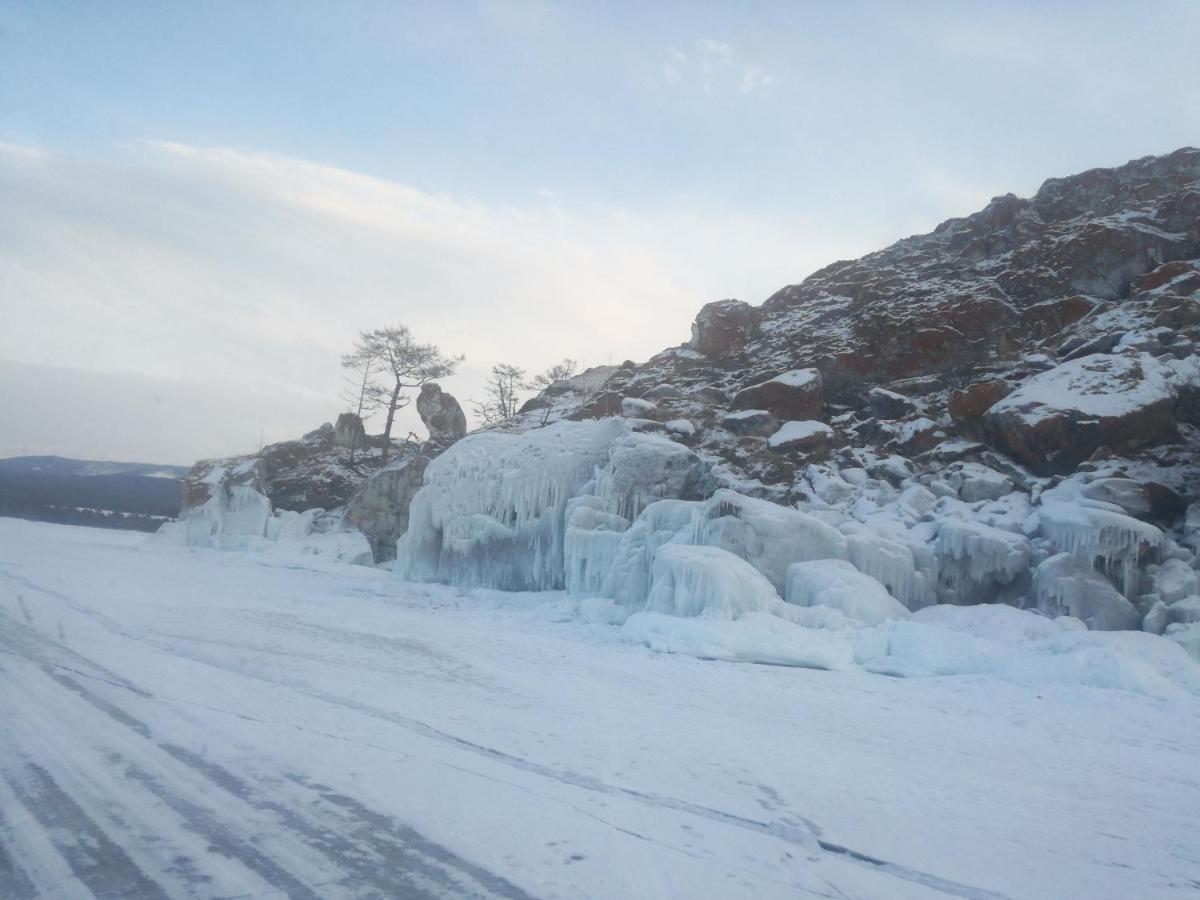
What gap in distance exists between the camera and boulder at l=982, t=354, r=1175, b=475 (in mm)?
16172

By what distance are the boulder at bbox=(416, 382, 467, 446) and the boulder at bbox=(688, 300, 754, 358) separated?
39.3ft

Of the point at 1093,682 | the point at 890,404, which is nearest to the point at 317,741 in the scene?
the point at 1093,682

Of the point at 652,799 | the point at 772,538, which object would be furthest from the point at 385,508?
the point at 652,799

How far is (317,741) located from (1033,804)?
4.99m

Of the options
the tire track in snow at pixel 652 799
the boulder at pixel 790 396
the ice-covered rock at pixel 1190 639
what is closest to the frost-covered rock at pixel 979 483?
the ice-covered rock at pixel 1190 639

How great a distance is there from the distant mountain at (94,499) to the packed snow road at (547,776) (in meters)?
50.1

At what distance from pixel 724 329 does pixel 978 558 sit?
1819cm

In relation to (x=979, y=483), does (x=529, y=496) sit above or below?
below

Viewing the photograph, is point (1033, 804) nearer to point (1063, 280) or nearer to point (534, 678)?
point (534, 678)

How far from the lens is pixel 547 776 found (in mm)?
4707

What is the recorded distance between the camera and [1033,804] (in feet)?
16.3

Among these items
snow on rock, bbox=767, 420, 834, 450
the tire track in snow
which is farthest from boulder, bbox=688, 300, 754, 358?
the tire track in snow

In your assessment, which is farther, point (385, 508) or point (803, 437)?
point (385, 508)

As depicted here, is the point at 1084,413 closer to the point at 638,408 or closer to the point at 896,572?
the point at 896,572
